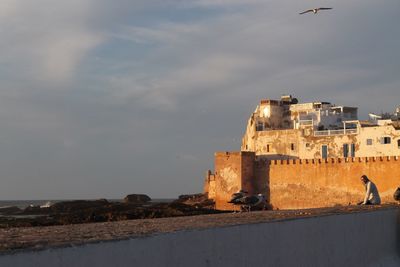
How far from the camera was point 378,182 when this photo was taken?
31766 millimetres

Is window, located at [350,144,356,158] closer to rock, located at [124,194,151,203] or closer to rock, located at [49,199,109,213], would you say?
rock, located at [49,199,109,213]

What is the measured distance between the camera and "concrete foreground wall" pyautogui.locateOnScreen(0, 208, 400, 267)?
12.5ft

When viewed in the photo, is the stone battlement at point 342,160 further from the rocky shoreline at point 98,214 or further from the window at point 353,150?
the rocky shoreline at point 98,214

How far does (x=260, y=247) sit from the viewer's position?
18.9 feet

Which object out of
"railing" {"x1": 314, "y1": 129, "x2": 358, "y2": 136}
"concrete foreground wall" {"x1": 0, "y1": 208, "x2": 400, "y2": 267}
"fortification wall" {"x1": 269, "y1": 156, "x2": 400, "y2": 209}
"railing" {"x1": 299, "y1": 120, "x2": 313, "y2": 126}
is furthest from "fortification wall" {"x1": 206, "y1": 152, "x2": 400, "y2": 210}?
"concrete foreground wall" {"x1": 0, "y1": 208, "x2": 400, "y2": 267}

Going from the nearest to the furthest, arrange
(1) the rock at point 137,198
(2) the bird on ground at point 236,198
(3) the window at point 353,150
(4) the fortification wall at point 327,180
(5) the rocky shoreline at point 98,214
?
(2) the bird on ground at point 236,198 → (5) the rocky shoreline at point 98,214 → (4) the fortification wall at point 327,180 → (3) the window at point 353,150 → (1) the rock at point 137,198

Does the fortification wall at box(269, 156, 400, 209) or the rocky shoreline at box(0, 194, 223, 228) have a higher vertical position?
the fortification wall at box(269, 156, 400, 209)

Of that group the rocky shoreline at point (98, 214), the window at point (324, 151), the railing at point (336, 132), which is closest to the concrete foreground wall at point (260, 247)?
the rocky shoreline at point (98, 214)

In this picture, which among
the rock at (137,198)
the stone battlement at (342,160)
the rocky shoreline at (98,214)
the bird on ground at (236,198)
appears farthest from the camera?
the rock at (137,198)

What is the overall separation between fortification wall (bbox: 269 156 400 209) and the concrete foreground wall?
22.4m

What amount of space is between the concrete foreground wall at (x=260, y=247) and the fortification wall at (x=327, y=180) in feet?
73.6

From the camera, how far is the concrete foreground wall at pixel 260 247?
3.80m

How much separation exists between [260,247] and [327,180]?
29.0m

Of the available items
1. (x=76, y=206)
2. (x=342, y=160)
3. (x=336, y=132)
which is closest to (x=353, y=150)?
(x=336, y=132)
